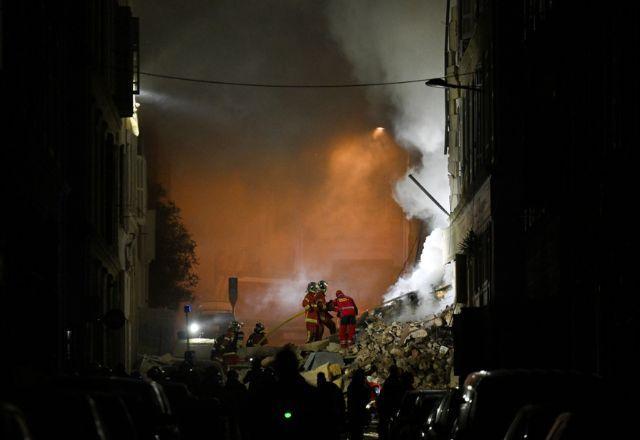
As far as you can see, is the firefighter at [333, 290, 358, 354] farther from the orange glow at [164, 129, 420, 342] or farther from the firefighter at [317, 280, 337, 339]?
the orange glow at [164, 129, 420, 342]

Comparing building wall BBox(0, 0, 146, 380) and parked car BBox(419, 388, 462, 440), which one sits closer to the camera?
parked car BBox(419, 388, 462, 440)

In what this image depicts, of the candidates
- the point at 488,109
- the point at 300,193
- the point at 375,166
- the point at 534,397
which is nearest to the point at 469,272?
the point at 488,109

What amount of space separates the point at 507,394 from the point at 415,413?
22.2 ft

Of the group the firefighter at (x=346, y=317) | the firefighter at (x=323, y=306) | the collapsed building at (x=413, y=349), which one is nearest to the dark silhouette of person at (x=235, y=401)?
the collapsed building at (x=413, y=349)

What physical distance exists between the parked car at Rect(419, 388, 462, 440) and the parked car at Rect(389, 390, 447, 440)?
8.42ft

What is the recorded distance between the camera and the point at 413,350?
124 ft

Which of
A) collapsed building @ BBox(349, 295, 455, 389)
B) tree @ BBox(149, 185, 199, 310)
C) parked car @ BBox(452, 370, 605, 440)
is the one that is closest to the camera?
parked car @ BBox(452, 370, 605, 440)

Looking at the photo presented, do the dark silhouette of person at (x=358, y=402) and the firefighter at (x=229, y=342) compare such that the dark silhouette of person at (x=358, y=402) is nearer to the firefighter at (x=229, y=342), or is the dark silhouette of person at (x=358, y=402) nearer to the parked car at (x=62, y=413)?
the parked car at (x=62, y=413)

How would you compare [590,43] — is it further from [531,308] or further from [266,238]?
[266,238]

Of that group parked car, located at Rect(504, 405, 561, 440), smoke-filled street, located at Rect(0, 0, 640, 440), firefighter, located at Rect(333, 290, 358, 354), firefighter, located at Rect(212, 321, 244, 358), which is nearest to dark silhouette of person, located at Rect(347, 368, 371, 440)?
smoke-filled street, located at Rect(0, 0, 640, 440)

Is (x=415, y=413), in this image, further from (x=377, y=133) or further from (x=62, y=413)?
(x=377, y=133)

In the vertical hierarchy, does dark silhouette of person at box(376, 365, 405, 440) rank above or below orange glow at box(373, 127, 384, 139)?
below

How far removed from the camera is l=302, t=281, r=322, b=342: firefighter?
4200 centimetres

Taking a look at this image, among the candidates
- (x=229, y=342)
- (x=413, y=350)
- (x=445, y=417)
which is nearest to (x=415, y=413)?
(x=445, y=417)
